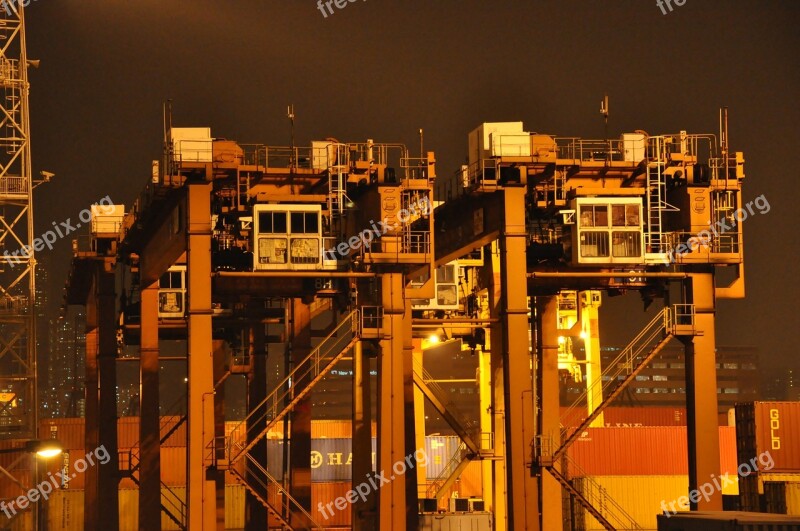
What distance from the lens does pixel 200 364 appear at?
42500 mm

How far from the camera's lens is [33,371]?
69.5 metres

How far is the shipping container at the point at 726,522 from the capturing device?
37.1 metres

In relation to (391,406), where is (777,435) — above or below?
below

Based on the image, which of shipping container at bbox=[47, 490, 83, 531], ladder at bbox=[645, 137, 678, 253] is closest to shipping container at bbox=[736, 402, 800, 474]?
ladder at bbox=[645, 137, 678, 253]

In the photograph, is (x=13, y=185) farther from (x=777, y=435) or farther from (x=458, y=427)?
(x=777, y=435)

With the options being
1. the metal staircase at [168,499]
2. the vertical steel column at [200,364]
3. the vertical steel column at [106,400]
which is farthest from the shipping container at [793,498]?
the vertical steel column at [106,400]

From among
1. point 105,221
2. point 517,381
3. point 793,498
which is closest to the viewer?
point 517,381

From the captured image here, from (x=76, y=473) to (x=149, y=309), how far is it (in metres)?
23.9

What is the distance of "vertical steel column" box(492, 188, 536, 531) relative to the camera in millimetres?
42031

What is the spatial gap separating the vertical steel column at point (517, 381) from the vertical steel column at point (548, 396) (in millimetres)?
798

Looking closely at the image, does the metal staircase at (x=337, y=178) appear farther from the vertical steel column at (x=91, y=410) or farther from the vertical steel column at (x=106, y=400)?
the vertical steel column at (x=91, y=410)

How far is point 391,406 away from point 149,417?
1323 cm

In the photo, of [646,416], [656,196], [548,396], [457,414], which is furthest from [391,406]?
[646,416]

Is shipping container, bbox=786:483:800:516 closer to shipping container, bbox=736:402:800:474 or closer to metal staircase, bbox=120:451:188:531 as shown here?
shipping container, bbox=736:402:800:474
